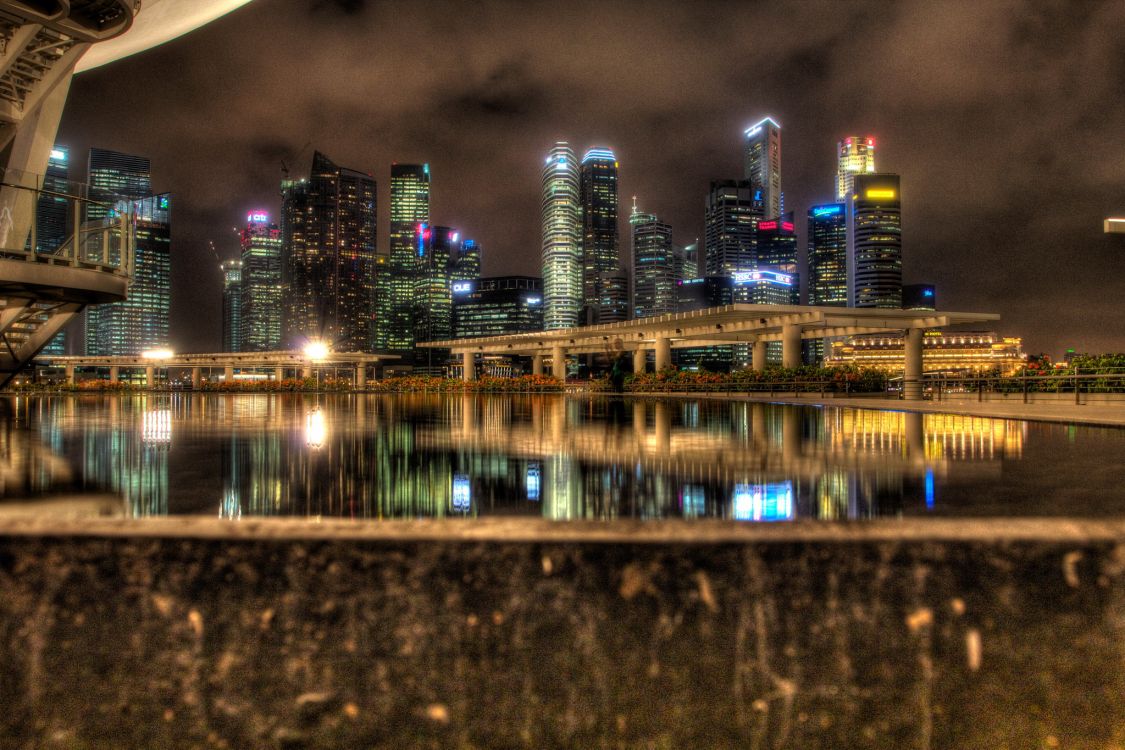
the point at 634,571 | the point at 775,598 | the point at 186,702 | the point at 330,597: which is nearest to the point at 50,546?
the point at 186,702

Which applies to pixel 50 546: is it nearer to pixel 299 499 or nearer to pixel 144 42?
pixel 299 499

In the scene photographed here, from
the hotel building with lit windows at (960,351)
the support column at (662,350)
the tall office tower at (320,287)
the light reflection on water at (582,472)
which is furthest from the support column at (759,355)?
the tall office tower at (320,287)

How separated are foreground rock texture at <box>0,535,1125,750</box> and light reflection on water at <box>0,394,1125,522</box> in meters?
1.55

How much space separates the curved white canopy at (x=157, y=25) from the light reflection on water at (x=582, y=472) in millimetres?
11536

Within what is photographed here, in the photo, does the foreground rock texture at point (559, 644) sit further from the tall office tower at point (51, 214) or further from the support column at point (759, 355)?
the support column at point (759, 355)

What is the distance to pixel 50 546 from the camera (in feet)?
7.27

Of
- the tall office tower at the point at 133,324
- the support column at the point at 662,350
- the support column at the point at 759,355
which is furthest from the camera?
the tall office tower at the point at 133,324

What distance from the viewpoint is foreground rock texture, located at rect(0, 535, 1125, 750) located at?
214 centimetres

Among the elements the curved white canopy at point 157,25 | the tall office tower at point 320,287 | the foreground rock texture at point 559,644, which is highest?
the tall office tower at point 320,287

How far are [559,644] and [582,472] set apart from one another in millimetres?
3727

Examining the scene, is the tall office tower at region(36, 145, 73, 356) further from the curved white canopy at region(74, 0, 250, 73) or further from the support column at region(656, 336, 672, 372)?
the support column at region(656, 336, 672, 372)

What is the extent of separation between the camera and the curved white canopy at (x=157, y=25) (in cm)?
1526

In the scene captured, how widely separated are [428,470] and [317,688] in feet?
12.7

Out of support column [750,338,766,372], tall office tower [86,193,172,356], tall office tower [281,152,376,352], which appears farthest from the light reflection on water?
tall office tower [281,152,376,352]
